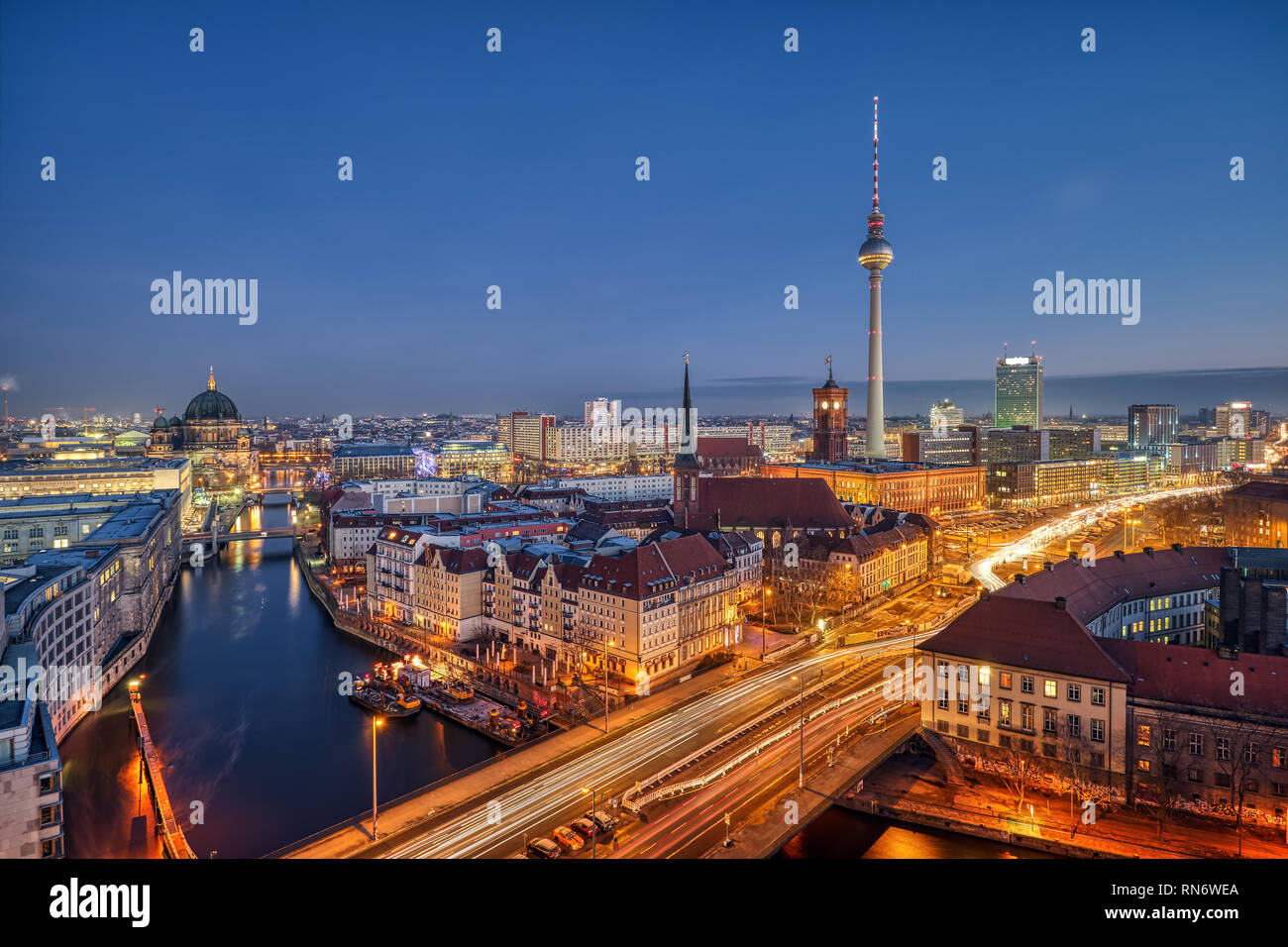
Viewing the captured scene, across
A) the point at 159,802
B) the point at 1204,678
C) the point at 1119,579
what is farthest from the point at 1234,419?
the point at 159,802

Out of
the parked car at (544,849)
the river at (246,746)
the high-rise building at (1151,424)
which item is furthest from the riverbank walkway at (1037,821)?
the high-rise building at (1151,424)

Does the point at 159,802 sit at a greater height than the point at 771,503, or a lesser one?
lesser

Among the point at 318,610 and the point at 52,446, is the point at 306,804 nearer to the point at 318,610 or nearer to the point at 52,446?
the point at 318,610

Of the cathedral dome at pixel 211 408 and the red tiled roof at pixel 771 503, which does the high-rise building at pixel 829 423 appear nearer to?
the red tiled roof at pixel 771 503

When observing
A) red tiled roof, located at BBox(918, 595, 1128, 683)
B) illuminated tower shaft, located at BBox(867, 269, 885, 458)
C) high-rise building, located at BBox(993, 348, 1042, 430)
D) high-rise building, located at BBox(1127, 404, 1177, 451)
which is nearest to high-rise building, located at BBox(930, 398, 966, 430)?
high-rise building, located at BBox(993, 348, 1042, 430)

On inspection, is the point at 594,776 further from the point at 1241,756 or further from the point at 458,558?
the point at 458,558
